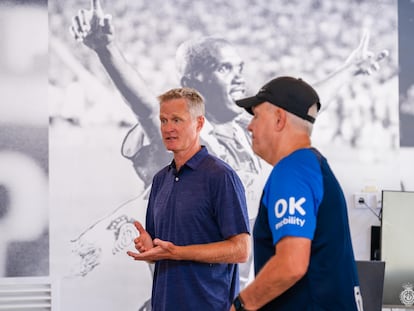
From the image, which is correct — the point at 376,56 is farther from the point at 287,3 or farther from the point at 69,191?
the point at 69,191

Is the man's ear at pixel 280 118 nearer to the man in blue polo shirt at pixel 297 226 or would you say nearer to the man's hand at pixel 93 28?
the man in blue polo shirt at pixel 297 226

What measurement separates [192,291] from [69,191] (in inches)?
61.3

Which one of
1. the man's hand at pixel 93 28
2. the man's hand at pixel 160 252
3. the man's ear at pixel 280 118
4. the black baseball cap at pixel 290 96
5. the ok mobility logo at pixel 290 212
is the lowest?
the man's hand at pixel 160 252

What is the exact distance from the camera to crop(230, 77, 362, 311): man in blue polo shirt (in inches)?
65.3

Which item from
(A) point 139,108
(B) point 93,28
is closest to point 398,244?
(A) point 139,108

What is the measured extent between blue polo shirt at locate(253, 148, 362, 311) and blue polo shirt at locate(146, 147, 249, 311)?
0.66 meters

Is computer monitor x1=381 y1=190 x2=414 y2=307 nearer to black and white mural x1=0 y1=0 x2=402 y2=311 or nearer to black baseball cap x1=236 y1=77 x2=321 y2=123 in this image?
black and white mural x1=0 y1=0 x2=402 y2=311

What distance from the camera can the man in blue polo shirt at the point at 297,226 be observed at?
1.66 m

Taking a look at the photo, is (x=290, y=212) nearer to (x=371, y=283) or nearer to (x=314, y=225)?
(x=314, y=225)

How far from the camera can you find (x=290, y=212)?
1.66m

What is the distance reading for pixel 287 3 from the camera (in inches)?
162

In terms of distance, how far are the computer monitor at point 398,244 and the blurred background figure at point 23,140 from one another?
188 cm

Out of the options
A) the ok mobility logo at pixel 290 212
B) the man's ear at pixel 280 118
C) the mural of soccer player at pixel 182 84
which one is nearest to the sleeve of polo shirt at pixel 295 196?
the ok mobility logo at pixel 290 212

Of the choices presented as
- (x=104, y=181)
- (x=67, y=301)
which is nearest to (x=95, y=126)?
(x=104, y=181)
